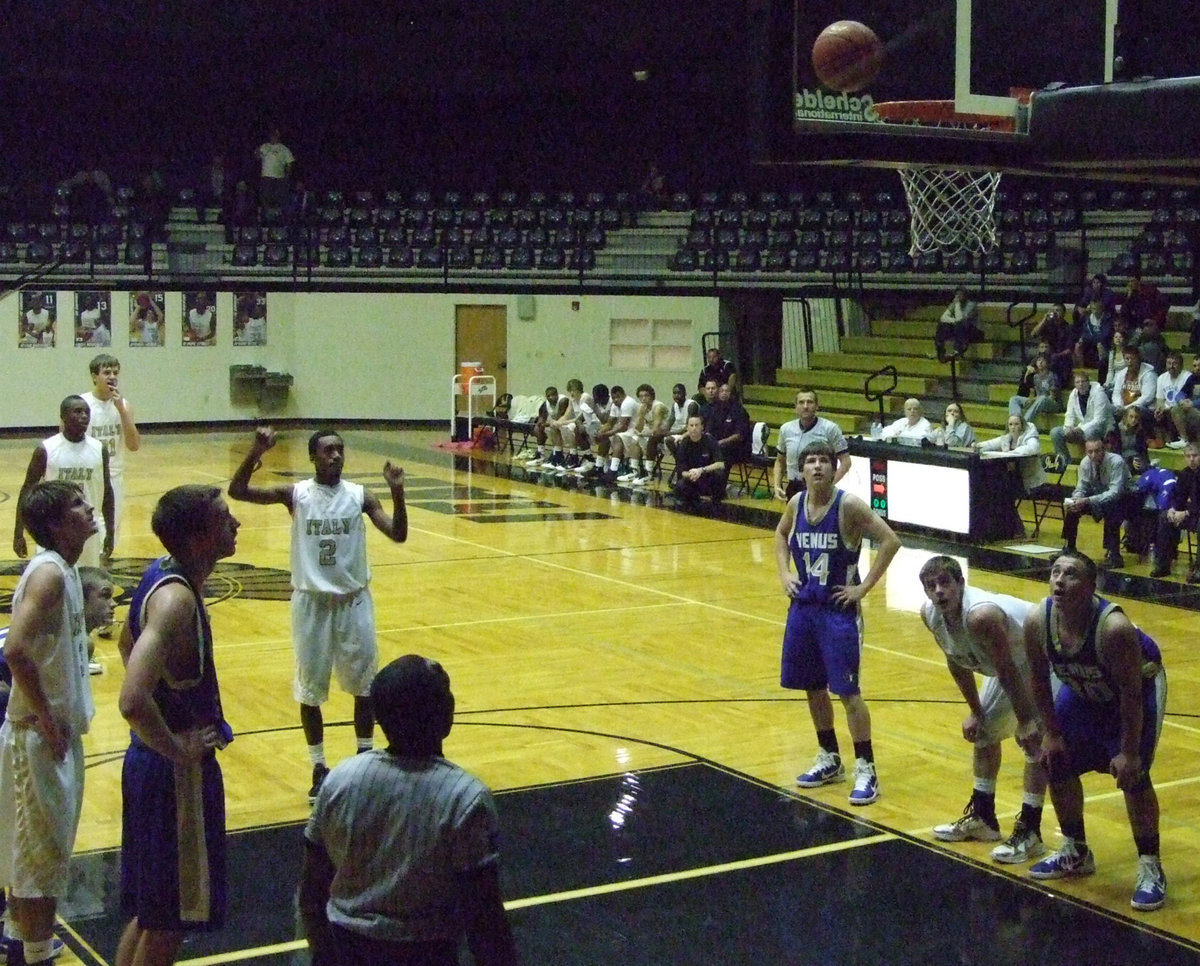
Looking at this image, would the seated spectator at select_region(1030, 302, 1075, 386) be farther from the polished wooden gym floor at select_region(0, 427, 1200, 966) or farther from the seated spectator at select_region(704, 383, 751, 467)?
the polished wooden gym floor at select_region(0, 427, 1200, 966)

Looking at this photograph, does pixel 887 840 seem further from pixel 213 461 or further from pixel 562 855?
pixel 213 461

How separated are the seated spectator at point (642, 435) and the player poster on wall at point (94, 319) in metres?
11.1

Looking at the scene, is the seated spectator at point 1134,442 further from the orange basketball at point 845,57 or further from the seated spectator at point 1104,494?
the orange basketball at point 845,57

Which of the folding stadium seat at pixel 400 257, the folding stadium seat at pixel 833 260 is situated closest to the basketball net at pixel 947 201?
the folding stadium seat at pixel 833 260

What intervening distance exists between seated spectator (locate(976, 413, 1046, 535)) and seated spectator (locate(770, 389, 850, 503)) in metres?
1.97

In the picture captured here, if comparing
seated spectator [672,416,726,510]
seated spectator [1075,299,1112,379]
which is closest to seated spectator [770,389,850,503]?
seated spectator [672,416,726,510]

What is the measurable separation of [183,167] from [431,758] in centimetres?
2672

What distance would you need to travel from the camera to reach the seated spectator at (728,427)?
19.0 m

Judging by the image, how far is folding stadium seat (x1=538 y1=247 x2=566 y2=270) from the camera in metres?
26.0

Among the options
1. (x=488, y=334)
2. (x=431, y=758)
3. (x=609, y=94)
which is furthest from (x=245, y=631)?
(x=609, y=94)

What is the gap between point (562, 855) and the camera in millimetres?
6746

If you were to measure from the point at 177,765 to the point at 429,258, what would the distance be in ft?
72.7

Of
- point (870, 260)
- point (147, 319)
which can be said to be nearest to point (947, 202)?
point (870, 260)

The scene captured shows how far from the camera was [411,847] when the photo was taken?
11.0ft
